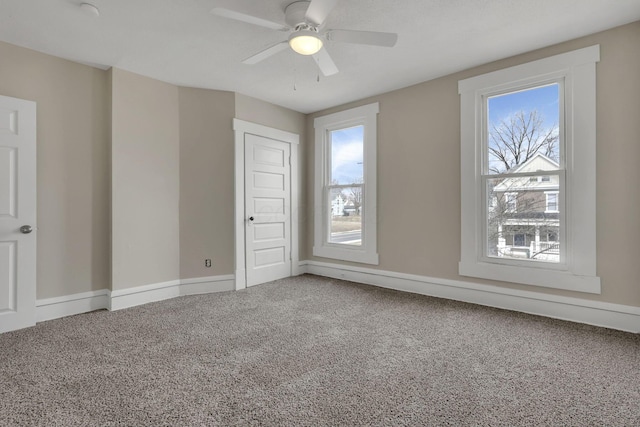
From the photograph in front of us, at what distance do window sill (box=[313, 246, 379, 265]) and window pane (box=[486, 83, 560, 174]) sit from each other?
1811 mm

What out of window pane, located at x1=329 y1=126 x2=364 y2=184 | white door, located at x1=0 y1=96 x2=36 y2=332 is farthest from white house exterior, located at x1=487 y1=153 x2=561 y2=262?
white door, located at x1=0 y1=96 x2=36 y2=332

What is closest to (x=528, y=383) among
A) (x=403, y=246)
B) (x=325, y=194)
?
(x=403, y=246)

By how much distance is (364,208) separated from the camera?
184 inches

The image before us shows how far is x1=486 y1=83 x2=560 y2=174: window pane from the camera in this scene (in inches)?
127

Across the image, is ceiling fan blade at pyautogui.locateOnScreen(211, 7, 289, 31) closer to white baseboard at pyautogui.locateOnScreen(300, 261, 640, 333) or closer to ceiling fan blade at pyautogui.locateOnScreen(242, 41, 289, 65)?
ceiling fan blade at pyautogui.locateOnScreen(242, 41, 289, 65)

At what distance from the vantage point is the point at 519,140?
3.43m

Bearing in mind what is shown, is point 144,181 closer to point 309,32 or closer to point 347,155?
point 309,32

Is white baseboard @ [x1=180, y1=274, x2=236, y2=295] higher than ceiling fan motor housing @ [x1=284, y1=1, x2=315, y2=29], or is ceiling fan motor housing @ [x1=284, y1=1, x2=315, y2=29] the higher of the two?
ceiling fan motor housing @ [x1=284, y1=1, x2=315, y2=29]

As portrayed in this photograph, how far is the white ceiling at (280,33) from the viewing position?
8.22 feet

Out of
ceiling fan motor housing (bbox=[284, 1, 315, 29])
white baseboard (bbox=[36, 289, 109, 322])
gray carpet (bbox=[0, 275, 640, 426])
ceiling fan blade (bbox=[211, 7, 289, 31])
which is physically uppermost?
ceiling fan motor housing (bbox=[284, 1, 315, 29])

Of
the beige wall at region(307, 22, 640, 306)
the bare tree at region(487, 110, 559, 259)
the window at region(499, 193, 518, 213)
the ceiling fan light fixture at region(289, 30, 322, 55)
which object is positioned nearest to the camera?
the ceiling fan light fixture at region(289, 30, 322, 55)

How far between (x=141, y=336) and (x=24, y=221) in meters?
1.54

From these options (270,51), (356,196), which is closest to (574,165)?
(356,196)

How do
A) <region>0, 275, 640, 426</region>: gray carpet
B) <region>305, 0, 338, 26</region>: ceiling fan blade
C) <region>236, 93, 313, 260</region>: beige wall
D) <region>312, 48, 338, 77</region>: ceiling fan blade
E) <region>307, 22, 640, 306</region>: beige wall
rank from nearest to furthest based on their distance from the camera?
<region>0, 275, 640, 426</region>: gray carpet < <region>305, 0, 338, 26</region>: ceiling fan blade < <region>312, 48, 338, 77</region>: ceiling fan blade < <region>307, 22, 640, 306</region>: beige wall < <region>236, 93, 313, 260</region>: beige wall
